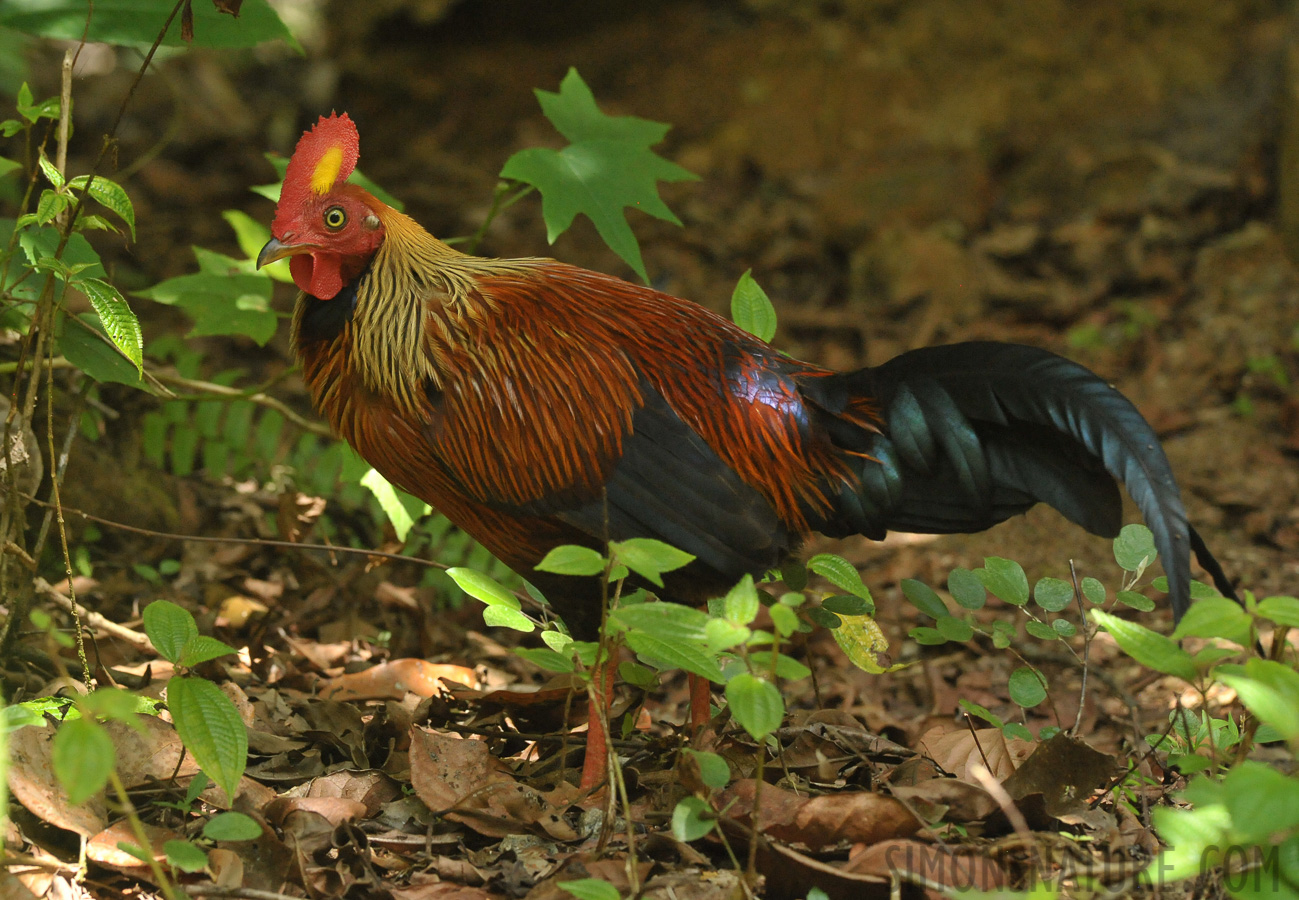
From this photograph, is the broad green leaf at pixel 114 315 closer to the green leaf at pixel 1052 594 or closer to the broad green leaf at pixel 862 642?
the broad green leaf at pixel 862 642

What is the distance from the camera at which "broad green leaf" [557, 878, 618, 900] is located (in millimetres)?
2078

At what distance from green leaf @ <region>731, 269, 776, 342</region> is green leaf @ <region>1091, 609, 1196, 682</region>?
1641 mm

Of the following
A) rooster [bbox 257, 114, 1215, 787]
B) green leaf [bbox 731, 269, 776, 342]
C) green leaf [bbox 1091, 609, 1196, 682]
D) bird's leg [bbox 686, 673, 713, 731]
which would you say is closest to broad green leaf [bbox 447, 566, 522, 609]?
rooster [bbox 257, 114, 1215, 787]

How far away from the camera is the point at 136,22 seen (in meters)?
3.35

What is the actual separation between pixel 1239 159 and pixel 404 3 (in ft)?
23.7

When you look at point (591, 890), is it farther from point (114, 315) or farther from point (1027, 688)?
point (114, 315)

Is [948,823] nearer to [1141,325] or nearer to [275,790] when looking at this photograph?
[275,790]

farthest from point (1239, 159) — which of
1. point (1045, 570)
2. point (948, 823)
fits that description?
point (948, 823)

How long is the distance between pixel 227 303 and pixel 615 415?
5.37ft

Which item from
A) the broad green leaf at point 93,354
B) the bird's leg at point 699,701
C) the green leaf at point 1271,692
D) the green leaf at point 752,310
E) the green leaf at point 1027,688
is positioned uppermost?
the green leaf at point 752,310

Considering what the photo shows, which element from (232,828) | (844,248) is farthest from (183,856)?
(844,248)

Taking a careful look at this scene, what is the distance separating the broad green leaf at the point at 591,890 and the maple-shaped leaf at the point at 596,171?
70.2 inches

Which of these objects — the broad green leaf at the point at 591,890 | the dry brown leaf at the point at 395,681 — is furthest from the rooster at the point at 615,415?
the broad green leaf at the point at 591,890

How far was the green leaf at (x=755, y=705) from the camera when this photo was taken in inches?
81.7
